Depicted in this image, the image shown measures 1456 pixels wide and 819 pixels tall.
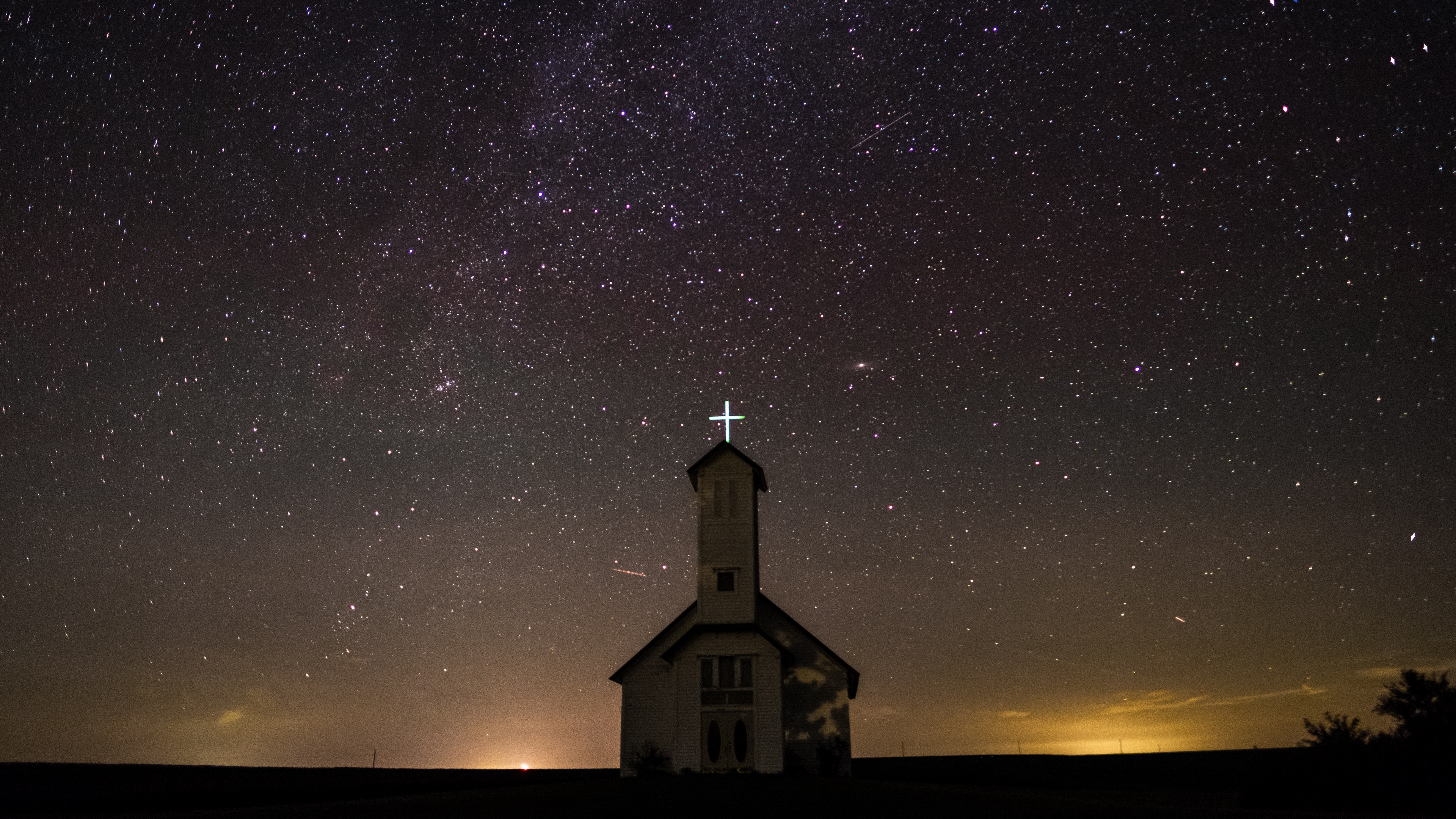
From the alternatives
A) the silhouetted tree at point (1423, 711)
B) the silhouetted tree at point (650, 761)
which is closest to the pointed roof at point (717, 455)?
the silhouetted tree at point (650, 761)

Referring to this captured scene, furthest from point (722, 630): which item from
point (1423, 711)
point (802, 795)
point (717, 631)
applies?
point (1423, 711)

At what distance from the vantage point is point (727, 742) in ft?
99.3

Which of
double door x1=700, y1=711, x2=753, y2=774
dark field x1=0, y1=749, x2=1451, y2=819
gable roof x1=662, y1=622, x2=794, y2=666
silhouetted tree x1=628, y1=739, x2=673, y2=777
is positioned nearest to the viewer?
dark field x1=0, y1=749, x2=1451, y2=819

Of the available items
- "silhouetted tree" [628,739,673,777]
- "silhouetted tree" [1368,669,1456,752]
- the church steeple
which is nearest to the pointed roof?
the church steeple

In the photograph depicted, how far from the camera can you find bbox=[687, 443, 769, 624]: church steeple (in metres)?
32.2

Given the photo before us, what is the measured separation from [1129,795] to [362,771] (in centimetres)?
4434

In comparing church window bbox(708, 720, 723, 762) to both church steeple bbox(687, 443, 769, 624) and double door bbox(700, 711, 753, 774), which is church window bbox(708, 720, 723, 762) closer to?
double door bbox(700, 711, 753, 774)

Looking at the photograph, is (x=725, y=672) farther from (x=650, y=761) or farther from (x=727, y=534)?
(x=727, y=534)

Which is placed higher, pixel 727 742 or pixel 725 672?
pixel 725 672

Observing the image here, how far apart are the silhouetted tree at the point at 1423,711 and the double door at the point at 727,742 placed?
1762 cm

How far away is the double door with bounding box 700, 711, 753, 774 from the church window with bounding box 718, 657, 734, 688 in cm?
88

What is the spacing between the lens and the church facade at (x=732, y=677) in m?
30.3

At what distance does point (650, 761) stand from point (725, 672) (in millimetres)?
3826

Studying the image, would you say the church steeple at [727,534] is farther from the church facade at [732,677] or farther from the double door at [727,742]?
the double door at [727,742]
